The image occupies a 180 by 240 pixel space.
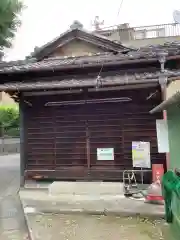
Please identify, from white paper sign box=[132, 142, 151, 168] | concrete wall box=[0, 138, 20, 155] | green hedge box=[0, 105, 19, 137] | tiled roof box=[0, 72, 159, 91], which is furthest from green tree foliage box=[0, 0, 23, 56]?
green hedge box=[0, 105, 19, 137]

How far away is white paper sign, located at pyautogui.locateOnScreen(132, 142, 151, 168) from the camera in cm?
941

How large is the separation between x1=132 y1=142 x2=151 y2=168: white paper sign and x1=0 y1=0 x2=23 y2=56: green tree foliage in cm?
633

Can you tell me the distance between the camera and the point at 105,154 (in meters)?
9.91

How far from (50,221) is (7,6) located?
6.93 metres

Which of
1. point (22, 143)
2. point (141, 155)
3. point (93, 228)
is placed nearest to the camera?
point (93, 228)

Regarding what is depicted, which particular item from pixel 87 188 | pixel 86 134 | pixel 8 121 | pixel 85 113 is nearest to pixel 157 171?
pixel 87 188

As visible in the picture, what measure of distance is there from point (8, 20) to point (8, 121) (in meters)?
16.1

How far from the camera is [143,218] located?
6684mm

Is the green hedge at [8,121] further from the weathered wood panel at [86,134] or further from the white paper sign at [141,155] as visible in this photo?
the white paper sign at [141,155]

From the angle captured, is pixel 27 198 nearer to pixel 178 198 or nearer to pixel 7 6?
pixel 178 198

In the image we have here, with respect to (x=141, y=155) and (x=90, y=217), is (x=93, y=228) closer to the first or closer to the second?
(x=90, y=217)

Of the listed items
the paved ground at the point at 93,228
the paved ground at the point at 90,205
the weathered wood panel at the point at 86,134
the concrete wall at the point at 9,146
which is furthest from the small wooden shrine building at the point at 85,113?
the concrete wall at the point at 9,146

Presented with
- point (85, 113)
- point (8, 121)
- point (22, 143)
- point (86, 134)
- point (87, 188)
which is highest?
point (8, 121)

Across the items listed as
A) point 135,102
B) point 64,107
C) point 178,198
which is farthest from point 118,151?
point 178,198
